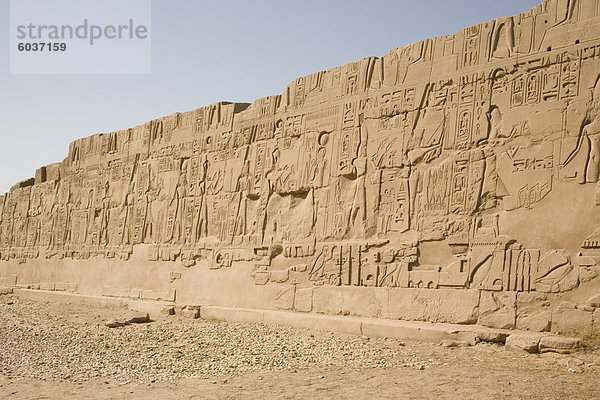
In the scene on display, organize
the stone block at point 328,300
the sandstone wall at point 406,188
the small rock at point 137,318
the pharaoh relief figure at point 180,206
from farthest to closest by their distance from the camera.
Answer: the pharaoh relief figure at point 180,206, the small rock at point 137,318, the stone block at point 328,300, the sandstone wall at point 406,188

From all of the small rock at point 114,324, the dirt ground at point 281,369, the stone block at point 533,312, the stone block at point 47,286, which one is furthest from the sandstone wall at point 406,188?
the stone block at point 47,286

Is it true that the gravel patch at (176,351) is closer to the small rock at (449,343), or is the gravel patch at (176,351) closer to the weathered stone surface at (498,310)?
the small rock at (449,343)

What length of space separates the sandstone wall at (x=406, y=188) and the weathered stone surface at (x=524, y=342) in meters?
0.40

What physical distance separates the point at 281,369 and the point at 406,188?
293 centimetres

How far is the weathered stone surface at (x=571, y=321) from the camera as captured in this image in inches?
219

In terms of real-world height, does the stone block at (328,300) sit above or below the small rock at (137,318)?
above

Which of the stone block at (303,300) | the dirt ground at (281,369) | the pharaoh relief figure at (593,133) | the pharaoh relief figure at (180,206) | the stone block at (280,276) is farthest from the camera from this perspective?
the pharaoh relief figure at (180,206)

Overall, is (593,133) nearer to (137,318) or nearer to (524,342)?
(524,342)

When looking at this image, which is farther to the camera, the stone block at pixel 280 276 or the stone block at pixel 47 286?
the stone block at pixel 47 286

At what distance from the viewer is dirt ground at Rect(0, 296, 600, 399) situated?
4316 mm

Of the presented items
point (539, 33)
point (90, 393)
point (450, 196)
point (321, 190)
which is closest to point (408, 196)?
point (450, 196)

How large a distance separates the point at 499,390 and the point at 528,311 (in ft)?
6.51

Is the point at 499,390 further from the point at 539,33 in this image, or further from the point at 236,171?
the point at 236,171

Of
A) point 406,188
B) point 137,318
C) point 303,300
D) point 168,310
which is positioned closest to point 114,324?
point 137,318
